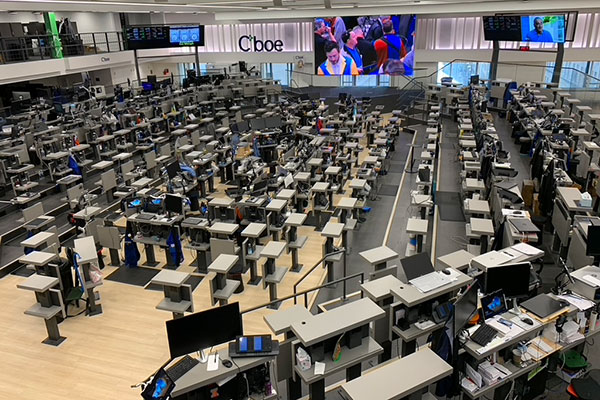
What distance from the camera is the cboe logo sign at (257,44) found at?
1011 inches

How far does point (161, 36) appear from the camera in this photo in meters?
20.3

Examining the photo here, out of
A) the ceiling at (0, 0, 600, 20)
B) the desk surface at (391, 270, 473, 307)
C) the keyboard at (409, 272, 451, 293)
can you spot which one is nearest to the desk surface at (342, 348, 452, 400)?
the desk surface at (391, 270, 473, 307)

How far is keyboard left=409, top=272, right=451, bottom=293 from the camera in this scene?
15.4ft

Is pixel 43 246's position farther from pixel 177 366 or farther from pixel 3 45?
pixel 3 45

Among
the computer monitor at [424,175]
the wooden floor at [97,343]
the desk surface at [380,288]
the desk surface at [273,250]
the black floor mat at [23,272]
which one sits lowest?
the wooden floor at [97,343]

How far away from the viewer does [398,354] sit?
5.47 m

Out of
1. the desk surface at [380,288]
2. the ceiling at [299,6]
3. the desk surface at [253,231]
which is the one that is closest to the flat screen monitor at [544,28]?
the ceiling at [299,6]

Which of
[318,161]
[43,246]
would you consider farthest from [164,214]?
[318,161]

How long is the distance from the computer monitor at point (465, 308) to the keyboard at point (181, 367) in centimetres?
239

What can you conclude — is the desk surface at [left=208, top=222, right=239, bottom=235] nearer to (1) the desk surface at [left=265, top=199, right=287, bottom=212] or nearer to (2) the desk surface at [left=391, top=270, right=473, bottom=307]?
(1) the desk surface at [left=265, top=199, right=287, bottom=212]

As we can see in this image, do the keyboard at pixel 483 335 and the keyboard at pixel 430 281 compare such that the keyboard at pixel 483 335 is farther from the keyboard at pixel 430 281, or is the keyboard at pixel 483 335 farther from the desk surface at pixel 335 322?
the desk surface at pixel 335 322

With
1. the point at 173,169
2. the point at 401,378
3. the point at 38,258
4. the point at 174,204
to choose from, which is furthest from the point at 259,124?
the point at 401,378

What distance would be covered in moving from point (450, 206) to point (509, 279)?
5.41 m

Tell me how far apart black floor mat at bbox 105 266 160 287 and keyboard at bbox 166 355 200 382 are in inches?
179
